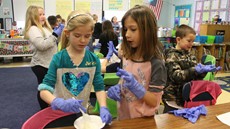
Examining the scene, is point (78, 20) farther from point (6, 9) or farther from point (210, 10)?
point (6, 9)

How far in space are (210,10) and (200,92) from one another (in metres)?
5.54

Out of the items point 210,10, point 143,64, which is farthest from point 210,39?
point 143,64

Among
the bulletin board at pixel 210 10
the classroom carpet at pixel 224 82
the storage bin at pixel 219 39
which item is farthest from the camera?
the bulletin board at pixel 210 10

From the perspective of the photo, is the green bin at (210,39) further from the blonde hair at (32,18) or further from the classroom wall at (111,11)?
the blonde hair at (32,18)

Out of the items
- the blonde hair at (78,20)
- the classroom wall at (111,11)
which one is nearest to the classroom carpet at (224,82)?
the classroom wall at (111,11)

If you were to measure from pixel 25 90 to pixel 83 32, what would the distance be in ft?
10.0

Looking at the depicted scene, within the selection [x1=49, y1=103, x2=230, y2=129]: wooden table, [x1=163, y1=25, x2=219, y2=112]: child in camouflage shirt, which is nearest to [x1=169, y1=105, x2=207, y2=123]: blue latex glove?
[x1=49, y1=103, x2=230, y2=129]: wooden table

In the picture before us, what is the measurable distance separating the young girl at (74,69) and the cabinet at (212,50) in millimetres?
4075

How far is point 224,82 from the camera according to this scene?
14.4ft

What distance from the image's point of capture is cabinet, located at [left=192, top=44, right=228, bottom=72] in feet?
15.9

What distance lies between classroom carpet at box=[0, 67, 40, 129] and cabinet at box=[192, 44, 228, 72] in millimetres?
3608

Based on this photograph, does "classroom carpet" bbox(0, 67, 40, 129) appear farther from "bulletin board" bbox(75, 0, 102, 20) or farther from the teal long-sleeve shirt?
"bulletin board" bbox(75, 0, 102, 20)

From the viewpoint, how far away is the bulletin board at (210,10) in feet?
19.1

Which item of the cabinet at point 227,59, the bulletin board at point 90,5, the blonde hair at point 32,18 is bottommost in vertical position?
the cabinet at point 227,59
